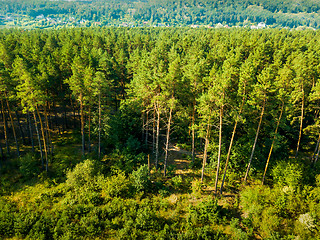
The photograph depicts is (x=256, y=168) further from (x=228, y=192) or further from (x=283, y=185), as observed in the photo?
(x=228, y=192)

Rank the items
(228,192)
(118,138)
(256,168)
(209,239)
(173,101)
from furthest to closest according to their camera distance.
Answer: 1. (118,138)
2. (256,168)
3. (228,192)
4. (173,101)
5. (209,239)

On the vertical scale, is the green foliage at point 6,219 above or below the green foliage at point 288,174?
below

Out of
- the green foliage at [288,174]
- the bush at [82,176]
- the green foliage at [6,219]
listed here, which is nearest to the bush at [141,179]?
the bush at [82,176]

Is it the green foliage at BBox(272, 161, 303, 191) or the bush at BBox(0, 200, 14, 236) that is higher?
the green foliage at BBox(272, 161, 303, 191)

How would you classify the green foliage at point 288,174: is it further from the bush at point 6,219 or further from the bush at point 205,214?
the bush at point 6,219

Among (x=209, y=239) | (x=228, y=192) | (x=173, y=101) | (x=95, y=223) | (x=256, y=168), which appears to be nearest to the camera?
(x=209, y=239)

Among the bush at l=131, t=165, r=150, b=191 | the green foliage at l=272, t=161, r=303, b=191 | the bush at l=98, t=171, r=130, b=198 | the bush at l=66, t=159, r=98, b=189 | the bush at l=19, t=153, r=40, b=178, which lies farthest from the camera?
the bush at l=19, t=153, r=40, b=178

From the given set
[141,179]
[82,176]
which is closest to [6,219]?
[82,176]

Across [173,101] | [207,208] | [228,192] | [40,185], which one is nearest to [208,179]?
[228,192]

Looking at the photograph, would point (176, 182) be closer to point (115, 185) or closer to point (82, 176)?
point (115, 185)

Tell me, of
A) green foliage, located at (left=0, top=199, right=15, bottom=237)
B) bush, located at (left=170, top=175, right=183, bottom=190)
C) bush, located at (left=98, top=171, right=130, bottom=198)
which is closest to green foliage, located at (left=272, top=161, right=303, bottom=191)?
bush, located at (left=170, top=175, right=183, bottom=190)

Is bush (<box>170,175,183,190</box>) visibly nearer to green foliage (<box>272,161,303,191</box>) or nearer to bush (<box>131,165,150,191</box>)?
bush (<box>131,165,150,191</box>)
